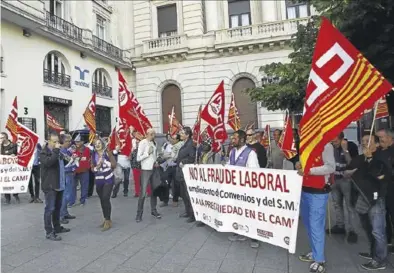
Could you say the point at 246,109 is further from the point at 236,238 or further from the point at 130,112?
the point at 236,238

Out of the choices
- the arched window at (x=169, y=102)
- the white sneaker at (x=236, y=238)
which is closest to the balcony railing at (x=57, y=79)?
the arched window at (x=169, y=102)

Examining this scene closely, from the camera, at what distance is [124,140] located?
9297mm

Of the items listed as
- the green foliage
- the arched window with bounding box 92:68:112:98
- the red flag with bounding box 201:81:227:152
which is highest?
the arched window with bounding box 92:68:112:98

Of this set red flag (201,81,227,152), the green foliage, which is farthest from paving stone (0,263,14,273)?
the green foliage

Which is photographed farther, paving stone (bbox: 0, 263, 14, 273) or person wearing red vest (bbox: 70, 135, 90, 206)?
person wearing red vest (bbox: 70, 135, 90, 206)

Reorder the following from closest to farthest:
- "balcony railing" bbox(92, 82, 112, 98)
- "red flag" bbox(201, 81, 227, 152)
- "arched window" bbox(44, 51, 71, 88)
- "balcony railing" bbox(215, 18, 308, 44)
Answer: "red flag" bbox(201, 81, 227, 152) → "arched window" bbox(44, 51, 71, 88) → "balcony railing" bbox(215, 18, 308, 44) → "balcony railing" bbox(92, 82, 112, 98)

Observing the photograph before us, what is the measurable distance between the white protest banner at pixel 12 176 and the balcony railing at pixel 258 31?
15750 millimetres

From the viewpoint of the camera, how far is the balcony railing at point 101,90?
21.4 m

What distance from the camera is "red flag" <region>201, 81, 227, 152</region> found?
23.3 ft

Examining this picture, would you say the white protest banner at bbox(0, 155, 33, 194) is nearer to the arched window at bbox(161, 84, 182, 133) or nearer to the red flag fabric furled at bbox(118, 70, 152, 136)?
the red flag fabric furled at bbox(118, 70, 152, 136)

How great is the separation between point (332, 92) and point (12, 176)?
8140 mm

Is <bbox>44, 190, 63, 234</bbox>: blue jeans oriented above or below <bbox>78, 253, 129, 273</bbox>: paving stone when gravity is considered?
above

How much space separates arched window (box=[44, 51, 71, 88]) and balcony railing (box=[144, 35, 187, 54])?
20.6ft

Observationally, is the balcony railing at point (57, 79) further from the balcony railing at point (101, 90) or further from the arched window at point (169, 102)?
the arched window at point (169, 102)
